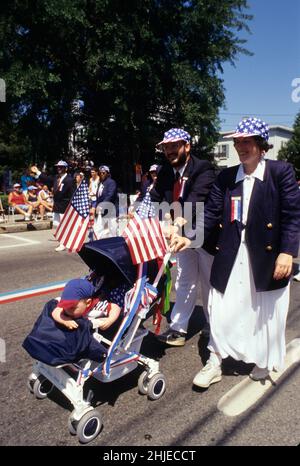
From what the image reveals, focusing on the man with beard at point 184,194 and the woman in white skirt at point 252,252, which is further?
the man with beard at point 184,194

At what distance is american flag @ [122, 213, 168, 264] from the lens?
113 inches

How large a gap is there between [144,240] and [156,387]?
116 cm

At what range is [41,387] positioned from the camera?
3.07m

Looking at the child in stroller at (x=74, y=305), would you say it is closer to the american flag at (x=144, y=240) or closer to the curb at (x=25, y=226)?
the american flag at (x=144, y=240)

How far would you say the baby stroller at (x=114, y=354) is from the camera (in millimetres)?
2635

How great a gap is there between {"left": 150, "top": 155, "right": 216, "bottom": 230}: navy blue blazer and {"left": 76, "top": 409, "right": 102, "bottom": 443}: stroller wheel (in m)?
1.65

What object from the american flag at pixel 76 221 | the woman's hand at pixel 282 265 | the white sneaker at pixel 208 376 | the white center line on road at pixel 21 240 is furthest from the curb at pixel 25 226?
the woman's hand at pixel 282 265

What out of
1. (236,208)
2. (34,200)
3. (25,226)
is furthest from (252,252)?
(34,200)

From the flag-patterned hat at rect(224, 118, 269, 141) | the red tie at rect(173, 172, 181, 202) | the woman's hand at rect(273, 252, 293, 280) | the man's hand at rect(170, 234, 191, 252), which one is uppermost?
the flag-patterned hat at rect(224, 118, 269, 141)

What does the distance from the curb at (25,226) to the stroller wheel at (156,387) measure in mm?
10253

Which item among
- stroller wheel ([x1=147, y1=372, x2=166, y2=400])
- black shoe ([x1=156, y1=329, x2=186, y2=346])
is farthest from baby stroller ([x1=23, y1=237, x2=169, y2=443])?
black shoe ([x1=156, y1=329, x2=186, y2=346])

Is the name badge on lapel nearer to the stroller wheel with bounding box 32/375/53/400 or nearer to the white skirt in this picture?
the white skirt

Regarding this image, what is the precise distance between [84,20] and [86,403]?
16.3 m

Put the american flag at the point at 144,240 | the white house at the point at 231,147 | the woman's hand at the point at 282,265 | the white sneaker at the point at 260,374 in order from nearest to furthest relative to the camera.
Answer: the american flag at the point at 144,240 < the woman's hand at the point at 282,265 < the white sneaker at the point at 260,374 < the white house at the point at 231,147
